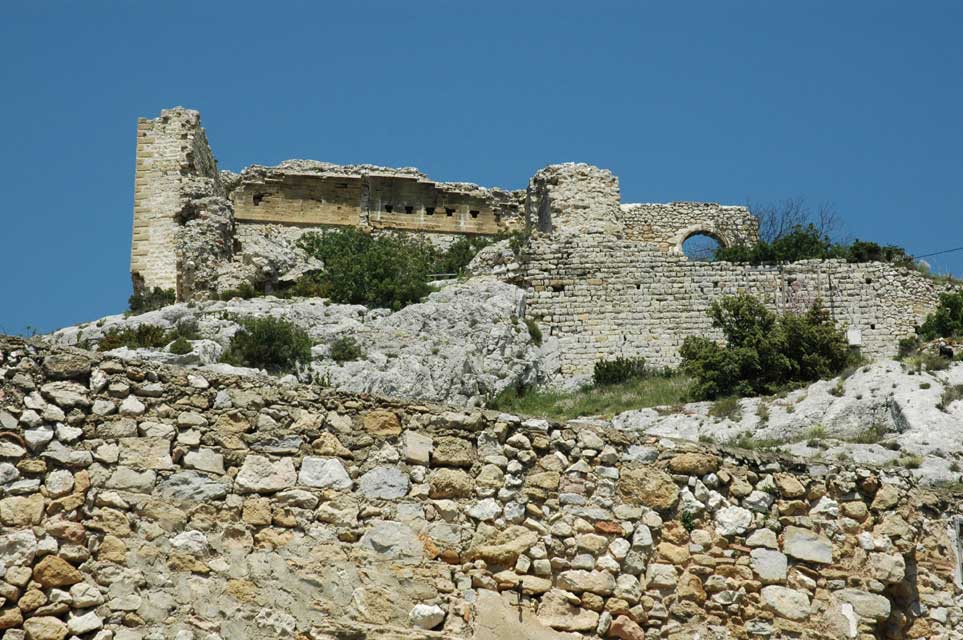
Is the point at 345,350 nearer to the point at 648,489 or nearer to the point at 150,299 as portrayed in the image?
the point at 150,299

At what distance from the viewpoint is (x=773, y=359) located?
19.4m

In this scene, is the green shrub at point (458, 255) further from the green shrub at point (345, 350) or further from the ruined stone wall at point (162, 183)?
the green shrub at point (345, 350)

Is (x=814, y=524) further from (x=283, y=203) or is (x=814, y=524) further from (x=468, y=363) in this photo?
(x=283, y=203)

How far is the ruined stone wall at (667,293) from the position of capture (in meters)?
24.7

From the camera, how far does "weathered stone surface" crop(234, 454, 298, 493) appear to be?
330 inches

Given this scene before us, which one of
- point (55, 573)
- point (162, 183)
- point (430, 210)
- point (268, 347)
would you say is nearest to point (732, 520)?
point (55, 573)

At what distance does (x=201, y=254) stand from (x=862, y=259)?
11.9 metres

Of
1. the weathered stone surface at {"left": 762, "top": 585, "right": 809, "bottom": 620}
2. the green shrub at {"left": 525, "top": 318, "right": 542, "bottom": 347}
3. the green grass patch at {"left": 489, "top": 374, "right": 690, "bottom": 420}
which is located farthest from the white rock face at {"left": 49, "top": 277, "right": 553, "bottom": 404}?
the weathered stone surface at {"left": 762, "top": 585, "right": 809, "bottom": 620}

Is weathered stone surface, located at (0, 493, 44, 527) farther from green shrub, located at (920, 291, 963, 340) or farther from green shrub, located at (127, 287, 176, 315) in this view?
green shrub, located at (920, 291, 963, 340)

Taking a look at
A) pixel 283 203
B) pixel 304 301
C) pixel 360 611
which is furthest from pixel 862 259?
pixel 360 611

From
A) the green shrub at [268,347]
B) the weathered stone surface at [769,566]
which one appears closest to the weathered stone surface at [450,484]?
the weathered stone surface at [769,566]

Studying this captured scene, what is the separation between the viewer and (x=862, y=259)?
2681cm

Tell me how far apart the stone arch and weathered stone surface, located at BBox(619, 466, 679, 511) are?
23343 millimetres

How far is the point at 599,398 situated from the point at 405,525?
12.3 m
